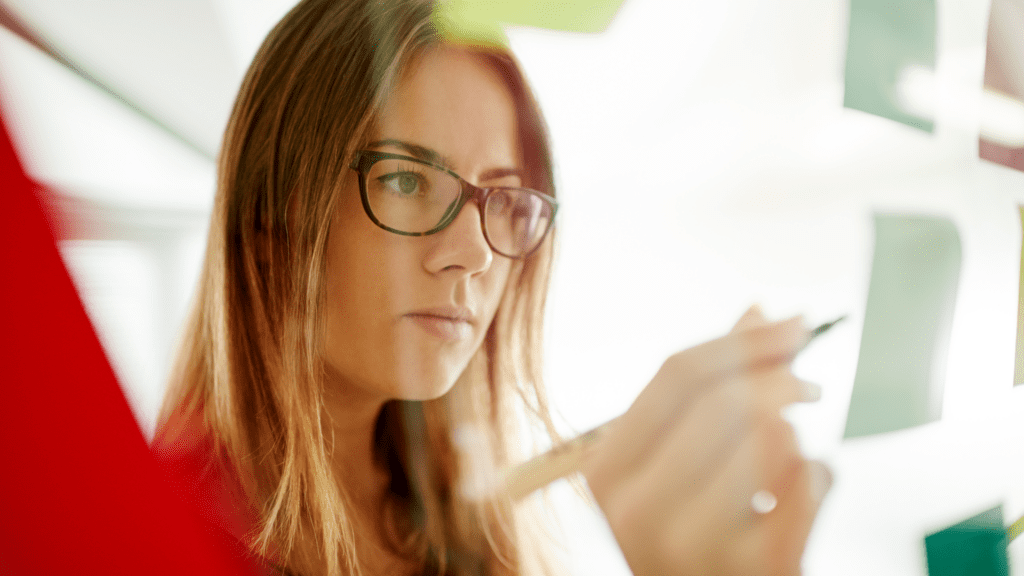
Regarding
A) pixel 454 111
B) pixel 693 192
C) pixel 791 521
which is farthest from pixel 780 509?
pixel 454 111

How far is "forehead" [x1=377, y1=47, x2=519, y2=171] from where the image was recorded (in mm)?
378

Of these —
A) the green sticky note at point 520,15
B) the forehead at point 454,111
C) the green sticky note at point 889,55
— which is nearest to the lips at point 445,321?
the forehead at point 454,111

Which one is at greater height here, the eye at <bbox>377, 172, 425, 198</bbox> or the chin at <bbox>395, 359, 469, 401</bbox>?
the eye at <bbox>377, 172, 425, 198</bbox>

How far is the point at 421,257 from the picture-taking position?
1.26 feet

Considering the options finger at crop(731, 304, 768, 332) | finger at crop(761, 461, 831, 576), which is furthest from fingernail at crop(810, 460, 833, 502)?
finger at crop(731, 304, 768, 332)

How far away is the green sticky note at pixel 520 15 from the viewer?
0.43m

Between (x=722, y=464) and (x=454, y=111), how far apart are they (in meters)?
0.32

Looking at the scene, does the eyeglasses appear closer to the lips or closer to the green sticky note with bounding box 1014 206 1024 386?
the lips

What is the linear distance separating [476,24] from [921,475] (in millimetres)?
508

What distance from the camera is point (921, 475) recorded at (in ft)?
1.27

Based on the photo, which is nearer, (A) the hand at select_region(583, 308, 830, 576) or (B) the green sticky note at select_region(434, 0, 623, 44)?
(A) the hand at select_region(583, 308, 830, 576)

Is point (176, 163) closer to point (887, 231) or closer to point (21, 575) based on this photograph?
point (21, 575)

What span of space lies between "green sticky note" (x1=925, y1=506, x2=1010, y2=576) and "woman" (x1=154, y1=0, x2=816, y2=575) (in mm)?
145

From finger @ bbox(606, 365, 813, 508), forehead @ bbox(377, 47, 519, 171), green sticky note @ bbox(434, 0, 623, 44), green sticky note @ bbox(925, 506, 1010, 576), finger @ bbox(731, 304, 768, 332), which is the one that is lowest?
green sticky note @ bbox(925, 506, 1010, 576)
